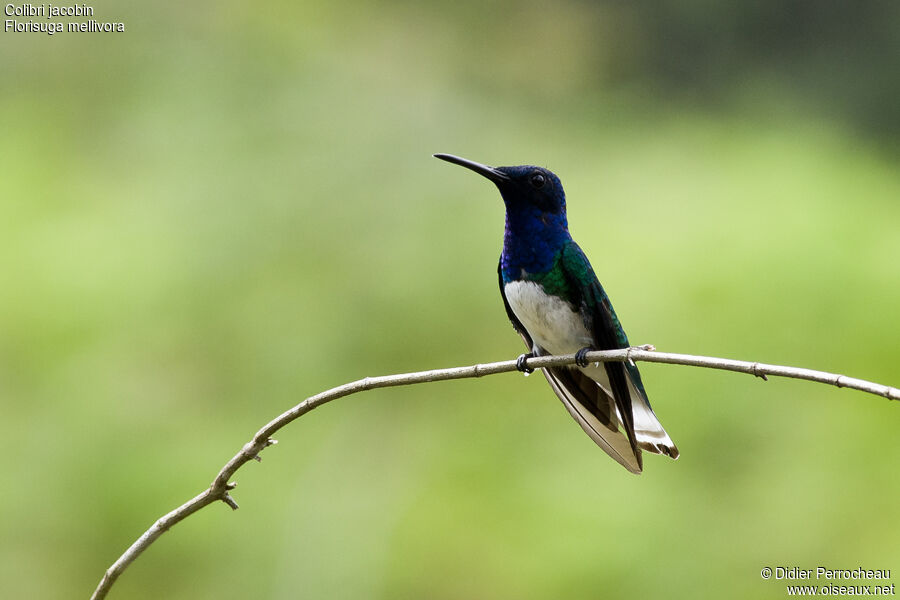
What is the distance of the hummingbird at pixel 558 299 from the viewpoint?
2.44 m

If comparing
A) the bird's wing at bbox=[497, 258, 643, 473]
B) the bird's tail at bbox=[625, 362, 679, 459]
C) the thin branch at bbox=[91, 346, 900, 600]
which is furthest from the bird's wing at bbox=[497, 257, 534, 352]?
the thin branch at bbox=[91, 346, 900, 600]

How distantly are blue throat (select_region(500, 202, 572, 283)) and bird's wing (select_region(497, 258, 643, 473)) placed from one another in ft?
0.38

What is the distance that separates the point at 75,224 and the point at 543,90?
356 centimetres

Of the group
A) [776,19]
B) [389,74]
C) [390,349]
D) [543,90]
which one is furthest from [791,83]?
[390,349]

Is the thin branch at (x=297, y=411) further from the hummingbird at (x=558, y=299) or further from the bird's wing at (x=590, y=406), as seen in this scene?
the hummingbird at (x=558, y=299)

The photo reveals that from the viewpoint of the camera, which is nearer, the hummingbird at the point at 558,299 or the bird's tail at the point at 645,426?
the bird's tail at the point at 645,426

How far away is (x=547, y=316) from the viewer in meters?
2.45

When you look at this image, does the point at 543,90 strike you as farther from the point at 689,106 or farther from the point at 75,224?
the point at 75,224

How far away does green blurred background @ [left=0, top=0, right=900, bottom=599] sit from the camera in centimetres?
410

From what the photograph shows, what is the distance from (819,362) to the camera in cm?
464

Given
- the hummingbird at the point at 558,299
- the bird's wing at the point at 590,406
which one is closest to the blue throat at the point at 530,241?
the hummingbird at the point at 558,299

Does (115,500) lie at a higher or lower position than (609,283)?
lower

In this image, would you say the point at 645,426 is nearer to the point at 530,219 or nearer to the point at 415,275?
the point at 530,219

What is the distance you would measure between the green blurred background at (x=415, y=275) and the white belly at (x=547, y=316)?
5.90ft
